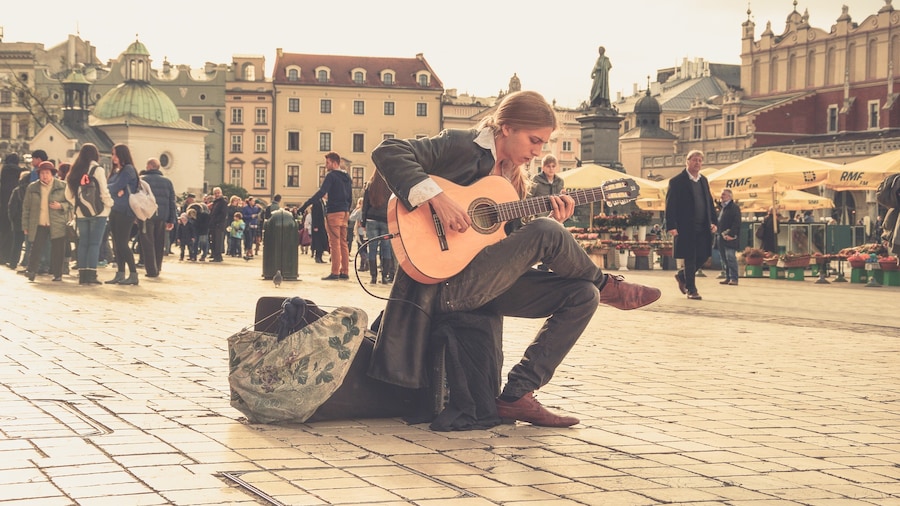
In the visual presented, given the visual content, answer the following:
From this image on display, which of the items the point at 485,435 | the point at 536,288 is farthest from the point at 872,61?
the point at 485,435

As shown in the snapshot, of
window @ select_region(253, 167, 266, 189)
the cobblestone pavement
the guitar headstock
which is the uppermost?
window @ select_region(253, 167, 266, 189)

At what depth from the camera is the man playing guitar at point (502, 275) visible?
564cm

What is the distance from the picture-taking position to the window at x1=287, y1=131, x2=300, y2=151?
108 metres

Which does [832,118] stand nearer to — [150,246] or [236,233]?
[236,233]

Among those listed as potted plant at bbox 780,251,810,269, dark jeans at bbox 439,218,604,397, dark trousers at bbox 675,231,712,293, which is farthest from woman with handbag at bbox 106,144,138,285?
potted plant at bbox 780,251,810,269

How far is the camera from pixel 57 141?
3509 inches

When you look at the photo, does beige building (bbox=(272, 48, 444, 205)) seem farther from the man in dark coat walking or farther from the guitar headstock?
the guitar headstock

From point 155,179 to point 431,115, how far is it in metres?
88.6

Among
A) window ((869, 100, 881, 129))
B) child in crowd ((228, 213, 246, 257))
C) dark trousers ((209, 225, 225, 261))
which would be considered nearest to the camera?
dark trousers ((209, 225, 225, 261))

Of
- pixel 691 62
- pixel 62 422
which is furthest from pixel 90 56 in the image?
pixel 62 422

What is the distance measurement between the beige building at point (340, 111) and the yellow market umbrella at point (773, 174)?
80.6 meters

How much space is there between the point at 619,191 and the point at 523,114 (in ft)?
2.37

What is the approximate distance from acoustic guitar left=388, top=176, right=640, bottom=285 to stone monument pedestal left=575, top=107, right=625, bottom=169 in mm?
35675

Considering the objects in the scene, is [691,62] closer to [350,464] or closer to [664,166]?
[664,166]
